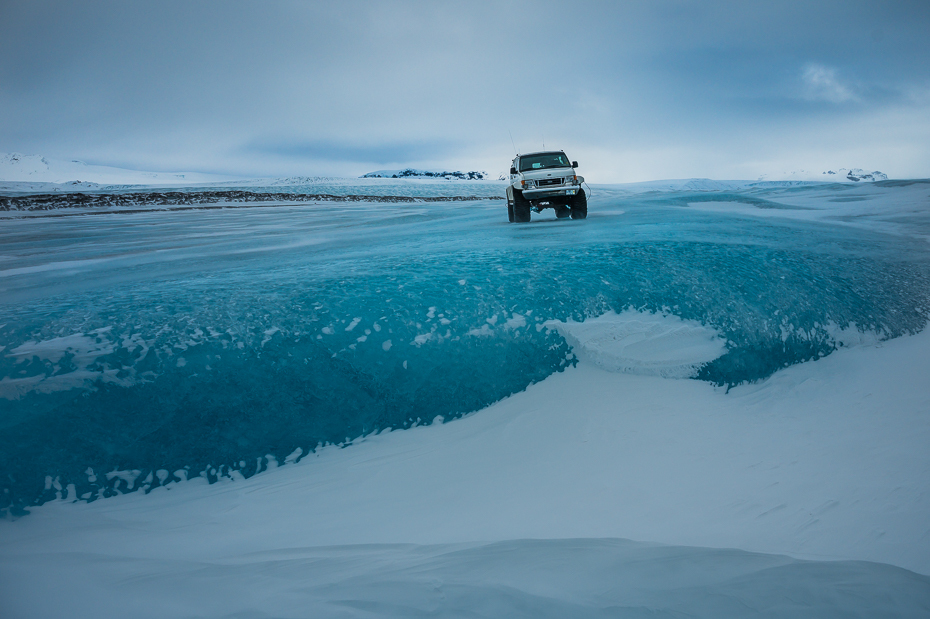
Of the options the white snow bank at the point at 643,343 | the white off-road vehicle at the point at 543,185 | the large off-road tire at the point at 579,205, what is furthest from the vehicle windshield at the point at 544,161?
the white snow bank at the point at 643,343

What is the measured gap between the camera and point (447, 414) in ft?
10.5

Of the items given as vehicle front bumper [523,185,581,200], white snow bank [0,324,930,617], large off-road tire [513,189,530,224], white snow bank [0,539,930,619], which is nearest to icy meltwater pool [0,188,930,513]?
white snow bank [0,324,930,617]

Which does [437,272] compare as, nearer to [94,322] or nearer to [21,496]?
[94,322]

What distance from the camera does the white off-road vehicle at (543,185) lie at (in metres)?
8.91

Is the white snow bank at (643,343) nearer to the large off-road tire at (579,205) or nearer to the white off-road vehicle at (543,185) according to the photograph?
the white off-road vehicle at (543,185)

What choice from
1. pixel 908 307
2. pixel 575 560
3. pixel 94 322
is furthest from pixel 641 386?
pixel 94 322

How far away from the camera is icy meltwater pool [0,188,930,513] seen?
2.65 m

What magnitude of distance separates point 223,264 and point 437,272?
296cm

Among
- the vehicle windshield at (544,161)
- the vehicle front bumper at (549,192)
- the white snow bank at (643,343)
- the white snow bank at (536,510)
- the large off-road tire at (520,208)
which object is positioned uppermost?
the vehicle windshield at (544,161)

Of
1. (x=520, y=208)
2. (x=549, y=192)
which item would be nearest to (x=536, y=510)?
(x=549, y=192)

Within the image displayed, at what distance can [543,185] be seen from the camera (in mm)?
8938

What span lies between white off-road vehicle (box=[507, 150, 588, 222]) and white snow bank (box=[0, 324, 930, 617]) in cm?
613

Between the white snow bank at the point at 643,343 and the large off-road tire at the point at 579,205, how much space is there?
230 inches

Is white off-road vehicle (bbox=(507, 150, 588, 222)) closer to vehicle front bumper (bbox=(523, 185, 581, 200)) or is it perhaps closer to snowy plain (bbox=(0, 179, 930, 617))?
vehicle front bumper (bbox=(523, 185, 581, 200))
